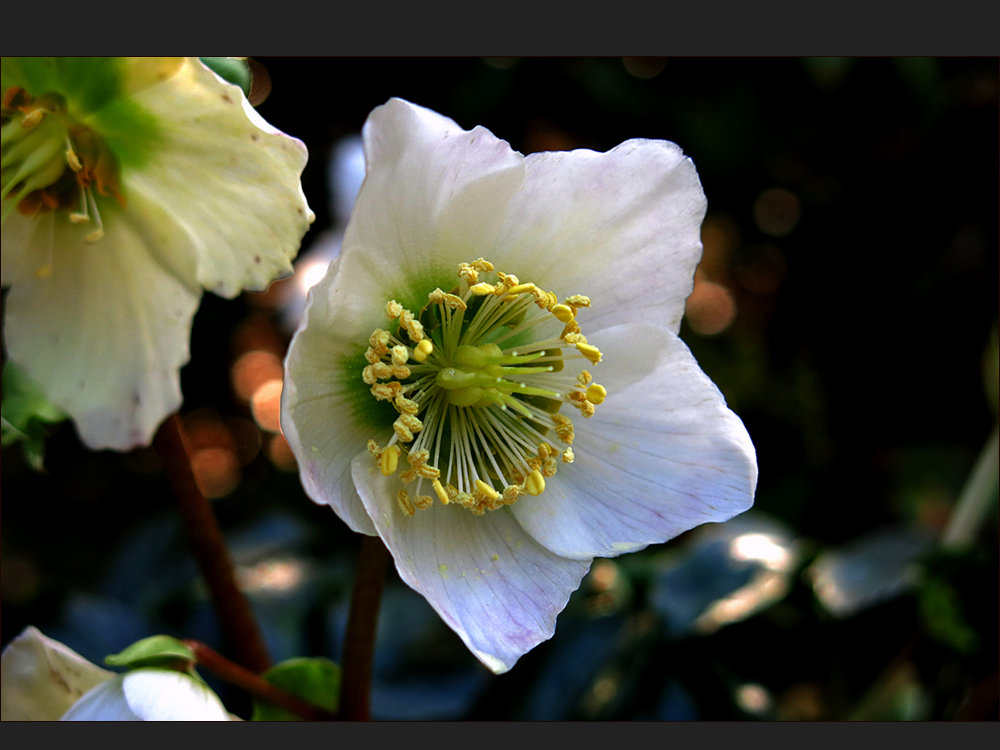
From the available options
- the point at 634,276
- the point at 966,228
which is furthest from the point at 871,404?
the point at 634,276

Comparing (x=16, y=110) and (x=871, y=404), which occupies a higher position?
(x=16, y=110)

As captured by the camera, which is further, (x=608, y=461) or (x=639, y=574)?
(x=639, y=574)

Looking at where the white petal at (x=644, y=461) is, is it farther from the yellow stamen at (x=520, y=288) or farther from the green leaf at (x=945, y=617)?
the green leaf at (x=945, y=617)

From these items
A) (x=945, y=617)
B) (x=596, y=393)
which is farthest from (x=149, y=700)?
(x=945, y=617)

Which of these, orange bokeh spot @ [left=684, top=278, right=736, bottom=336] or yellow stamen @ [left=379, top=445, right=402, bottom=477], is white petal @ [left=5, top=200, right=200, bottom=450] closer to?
yellow stamen @ [left=379, top=445, right=402, bottom=477]

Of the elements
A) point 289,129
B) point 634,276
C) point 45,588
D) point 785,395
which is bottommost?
point 45,588

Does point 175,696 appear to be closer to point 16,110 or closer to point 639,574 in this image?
point 16,110
